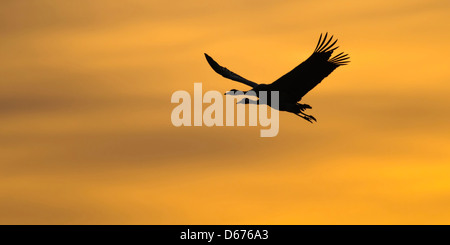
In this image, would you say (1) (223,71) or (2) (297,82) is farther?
(1) (223,71)

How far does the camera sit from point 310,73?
2539cm

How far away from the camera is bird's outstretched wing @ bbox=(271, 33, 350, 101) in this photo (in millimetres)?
25141

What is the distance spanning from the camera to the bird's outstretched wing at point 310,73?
2514 centimetres

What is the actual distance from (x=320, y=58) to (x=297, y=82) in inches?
44.6
